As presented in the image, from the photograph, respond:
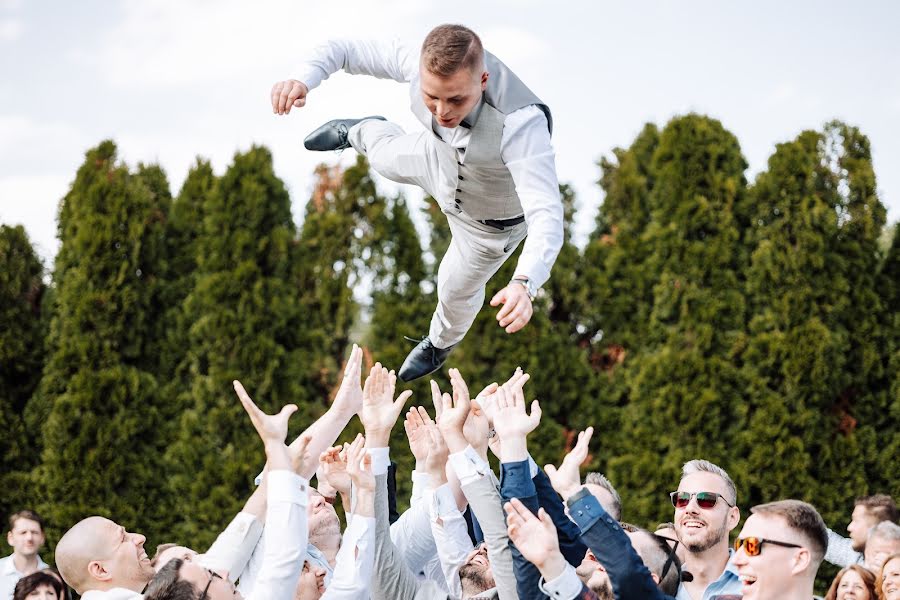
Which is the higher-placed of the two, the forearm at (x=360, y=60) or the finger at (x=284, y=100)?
the forearm at (x=360, y=60)

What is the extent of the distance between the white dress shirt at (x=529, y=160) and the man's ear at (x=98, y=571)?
1954mm

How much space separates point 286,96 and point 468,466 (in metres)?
1.71

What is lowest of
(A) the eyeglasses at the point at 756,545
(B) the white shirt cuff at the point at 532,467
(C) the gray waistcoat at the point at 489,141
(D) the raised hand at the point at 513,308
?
(A) the eyeglasses at the point at 756,545

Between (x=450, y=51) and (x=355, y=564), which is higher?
(x=450, y=51)

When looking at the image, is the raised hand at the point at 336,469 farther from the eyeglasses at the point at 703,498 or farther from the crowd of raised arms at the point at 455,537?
the eyeglasses at the point at 703,498

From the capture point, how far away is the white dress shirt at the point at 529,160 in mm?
4172

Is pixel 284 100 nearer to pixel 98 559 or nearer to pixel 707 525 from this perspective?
pixel 98 559

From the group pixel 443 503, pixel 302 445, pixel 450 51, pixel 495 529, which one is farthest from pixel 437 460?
pixel 450 51

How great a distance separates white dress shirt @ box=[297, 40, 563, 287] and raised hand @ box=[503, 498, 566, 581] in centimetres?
93

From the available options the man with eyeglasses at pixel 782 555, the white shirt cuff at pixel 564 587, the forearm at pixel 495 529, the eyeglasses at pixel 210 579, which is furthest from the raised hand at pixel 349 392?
the man with eyeglasses at pixel 782 555

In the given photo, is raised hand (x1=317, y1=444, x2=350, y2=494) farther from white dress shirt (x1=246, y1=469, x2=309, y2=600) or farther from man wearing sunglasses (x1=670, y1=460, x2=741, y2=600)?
man wearing sunglasses (x1=670, y1=460, x2=741, y2=600)

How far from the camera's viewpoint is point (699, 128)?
10.1 metres

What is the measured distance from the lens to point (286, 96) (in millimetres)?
4465

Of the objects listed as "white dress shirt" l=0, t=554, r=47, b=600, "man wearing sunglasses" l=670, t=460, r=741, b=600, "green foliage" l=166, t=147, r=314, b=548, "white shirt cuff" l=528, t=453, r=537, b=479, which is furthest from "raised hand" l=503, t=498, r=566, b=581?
"green foliage" l=166, t=147, r=314, b=548
